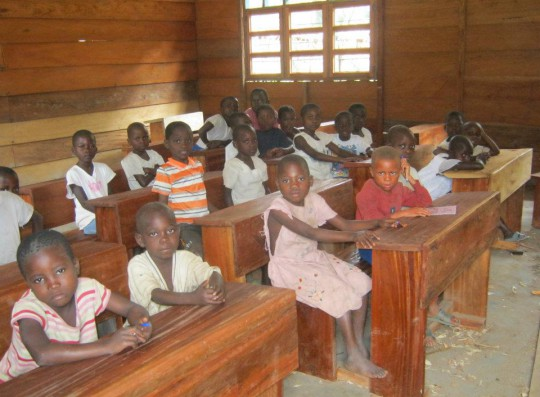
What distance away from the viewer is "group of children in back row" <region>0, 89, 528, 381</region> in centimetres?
190

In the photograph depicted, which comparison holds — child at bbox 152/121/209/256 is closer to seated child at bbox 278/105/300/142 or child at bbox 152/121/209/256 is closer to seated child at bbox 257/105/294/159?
seated child at bbox 257/105/294/159

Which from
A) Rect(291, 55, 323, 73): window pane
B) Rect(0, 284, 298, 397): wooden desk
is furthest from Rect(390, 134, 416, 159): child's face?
Rect(291, 55, 323, 73): window pane

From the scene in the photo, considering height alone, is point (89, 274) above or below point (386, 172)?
below

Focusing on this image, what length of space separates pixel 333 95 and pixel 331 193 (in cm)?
527

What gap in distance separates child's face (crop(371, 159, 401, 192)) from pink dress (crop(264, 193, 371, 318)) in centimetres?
39

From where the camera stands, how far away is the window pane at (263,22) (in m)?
9.46

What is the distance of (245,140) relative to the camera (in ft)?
14.3

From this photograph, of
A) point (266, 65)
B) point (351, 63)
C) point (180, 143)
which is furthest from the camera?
point (266, 65)

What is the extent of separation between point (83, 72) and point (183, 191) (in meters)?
5.54

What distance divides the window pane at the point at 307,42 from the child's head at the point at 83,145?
5445 millimetres

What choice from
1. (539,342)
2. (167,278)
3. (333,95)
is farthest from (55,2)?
(539,342)

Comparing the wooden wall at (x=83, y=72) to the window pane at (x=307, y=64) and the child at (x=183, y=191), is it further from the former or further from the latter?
the child at (x=183, y=191)

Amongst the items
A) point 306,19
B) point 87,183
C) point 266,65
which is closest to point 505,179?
point 87,183

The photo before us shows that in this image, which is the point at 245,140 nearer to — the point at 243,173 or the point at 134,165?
the point at 243,173
